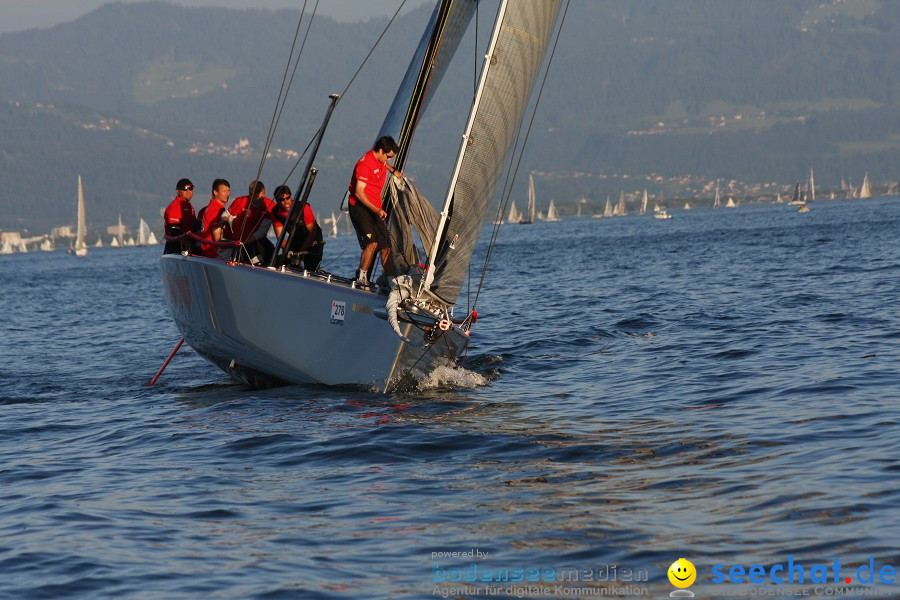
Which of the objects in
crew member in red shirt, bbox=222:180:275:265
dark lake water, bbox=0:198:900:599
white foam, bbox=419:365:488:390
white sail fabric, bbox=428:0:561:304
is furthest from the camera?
crew member in red shirt, bbox=222:180:275:265

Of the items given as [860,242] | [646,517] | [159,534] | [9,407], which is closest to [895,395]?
[646,517]

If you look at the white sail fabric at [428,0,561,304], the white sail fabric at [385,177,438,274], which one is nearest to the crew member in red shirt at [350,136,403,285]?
Result: the white sail fabric at [385,177,438,274]

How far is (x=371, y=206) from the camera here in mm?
10070

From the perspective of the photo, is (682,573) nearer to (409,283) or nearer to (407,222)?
(409,283)

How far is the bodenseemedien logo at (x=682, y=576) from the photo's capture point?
512cm

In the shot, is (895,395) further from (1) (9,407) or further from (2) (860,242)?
(2) (860,242)

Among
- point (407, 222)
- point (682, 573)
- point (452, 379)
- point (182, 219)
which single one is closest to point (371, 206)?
point (407, 222)

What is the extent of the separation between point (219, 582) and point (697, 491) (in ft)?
8.79

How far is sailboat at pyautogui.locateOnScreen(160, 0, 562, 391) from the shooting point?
966 cm

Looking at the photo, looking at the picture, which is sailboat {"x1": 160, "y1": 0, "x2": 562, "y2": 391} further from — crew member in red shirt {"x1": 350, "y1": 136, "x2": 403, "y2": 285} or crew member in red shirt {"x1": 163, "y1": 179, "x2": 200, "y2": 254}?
crew member in red shirt {"x1": 163, "y1": 179, "x2": 200, "y2": 254}

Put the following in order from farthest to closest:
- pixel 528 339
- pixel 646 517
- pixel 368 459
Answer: pixel 528 339 → pixel 368 459 → pixel 646 517

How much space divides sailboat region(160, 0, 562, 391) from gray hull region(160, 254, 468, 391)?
12mm

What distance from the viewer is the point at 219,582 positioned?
18.5ft

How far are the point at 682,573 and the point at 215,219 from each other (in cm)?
765
